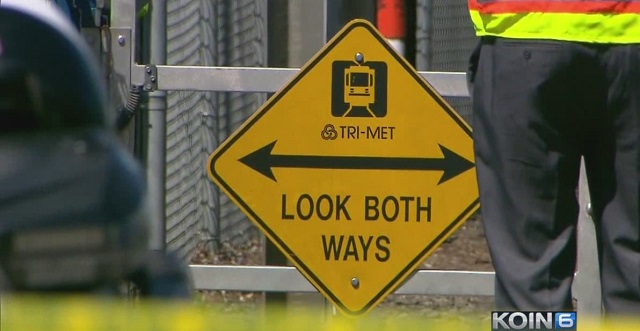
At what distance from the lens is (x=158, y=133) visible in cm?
536

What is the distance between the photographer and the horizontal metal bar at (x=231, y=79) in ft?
16.3

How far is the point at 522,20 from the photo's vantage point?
10.7 feet

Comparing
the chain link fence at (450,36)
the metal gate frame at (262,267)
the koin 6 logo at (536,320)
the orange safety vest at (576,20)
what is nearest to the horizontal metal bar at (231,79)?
the metal gate frame at (262,267)

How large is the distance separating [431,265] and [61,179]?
24.3ft

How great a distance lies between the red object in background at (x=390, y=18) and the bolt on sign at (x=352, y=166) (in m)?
0.56

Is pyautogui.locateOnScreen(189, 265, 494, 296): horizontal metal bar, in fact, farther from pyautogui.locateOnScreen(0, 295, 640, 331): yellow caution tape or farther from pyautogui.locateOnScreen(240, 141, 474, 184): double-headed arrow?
pyautogui.locateOnScreen(0, 295, 640, 331): yellow caution tape

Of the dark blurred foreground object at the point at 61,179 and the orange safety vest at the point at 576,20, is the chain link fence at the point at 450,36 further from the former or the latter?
the dark blurred foreground object at the point at 61,179

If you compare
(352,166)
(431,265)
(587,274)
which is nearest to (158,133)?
(352,166)

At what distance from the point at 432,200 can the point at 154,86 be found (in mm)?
1137

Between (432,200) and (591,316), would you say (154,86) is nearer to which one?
(432,200)

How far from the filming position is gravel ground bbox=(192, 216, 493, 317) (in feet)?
22.6

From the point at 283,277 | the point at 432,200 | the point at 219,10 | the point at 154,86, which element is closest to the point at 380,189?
the point at 432,200

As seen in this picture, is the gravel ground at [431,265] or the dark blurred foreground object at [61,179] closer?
the dark blurred foreground object at [61,179]

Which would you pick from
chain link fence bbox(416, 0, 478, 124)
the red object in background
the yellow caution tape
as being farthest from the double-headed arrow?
chain link fence bbox(416, 0, 478, 124)
